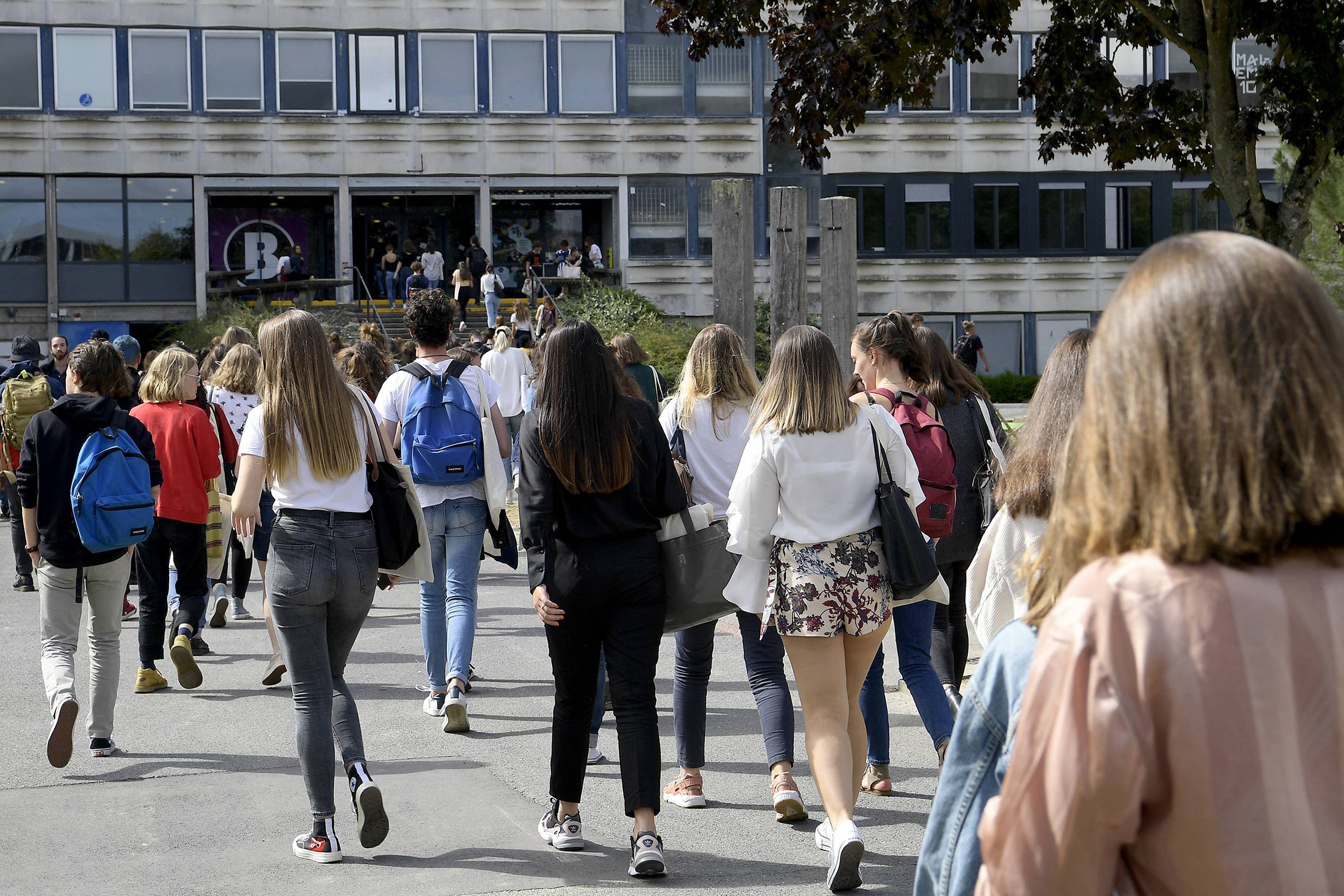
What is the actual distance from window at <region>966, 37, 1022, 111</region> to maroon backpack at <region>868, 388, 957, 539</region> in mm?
37124

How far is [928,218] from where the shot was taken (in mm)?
41812

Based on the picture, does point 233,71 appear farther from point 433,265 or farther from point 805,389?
point 805,389

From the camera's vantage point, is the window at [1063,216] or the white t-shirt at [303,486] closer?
the white t-shirt at [303,486]

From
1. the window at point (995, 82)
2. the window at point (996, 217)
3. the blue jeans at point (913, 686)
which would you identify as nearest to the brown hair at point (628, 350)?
the blue jeans at point (913, 686)

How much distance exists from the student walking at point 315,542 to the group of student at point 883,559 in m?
0.01

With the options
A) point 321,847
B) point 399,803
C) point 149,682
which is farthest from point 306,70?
point 321,847

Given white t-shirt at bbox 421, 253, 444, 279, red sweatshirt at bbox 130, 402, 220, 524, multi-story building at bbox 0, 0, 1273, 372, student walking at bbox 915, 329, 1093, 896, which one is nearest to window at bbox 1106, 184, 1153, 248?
multi-story building at bbox 0, 0, 1273, 372

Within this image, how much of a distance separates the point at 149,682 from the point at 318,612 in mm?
3634

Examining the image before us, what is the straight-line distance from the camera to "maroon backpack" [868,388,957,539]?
6.41 meters

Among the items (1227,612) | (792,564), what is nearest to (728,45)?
(792,564)

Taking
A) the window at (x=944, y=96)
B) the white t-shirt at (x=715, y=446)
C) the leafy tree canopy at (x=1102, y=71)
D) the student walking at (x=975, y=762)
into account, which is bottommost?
the student walking at (x=975, y=762)

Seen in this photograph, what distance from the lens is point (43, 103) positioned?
37.9m

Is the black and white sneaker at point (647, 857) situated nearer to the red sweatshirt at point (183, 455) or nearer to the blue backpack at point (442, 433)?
the blue backpack at point (442, 433)

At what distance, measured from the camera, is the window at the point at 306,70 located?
38719 mm
